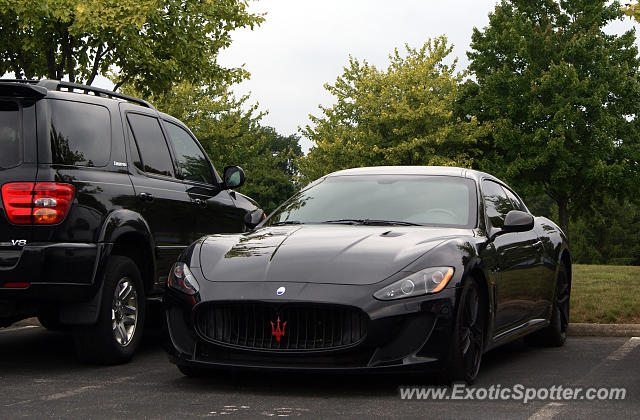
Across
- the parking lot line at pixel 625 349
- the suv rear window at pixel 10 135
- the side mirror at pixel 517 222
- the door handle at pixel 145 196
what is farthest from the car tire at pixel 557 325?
the suv rear window at pixel 10 135

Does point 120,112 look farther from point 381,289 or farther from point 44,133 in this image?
point 381,289

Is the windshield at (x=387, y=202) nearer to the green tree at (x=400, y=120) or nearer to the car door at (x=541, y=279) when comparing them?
the car door at (x=541, y=279)

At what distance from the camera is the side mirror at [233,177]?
9.34 metres

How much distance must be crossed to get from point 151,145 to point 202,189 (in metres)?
0.89

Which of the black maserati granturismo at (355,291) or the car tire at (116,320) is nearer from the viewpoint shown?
the black maserati granturismo at (355,291)

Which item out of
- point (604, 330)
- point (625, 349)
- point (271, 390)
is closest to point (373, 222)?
point (271, 390)

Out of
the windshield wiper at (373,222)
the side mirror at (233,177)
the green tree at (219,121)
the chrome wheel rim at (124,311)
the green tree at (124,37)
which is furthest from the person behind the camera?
the green tree at (219,121)

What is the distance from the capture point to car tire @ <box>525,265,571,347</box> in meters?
8.76

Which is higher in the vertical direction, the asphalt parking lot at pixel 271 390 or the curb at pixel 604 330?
the asphalt parking lot at pixel 271 390

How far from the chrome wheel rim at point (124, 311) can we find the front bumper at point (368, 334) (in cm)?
174

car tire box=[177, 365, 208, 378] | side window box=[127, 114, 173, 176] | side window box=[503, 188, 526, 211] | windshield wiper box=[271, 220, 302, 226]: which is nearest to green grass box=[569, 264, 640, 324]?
side window box=[503, 188, 526, 211]

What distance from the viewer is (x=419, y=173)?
7.61 metres

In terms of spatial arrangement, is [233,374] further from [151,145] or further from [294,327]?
[151,145]

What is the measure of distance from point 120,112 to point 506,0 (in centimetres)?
3729
